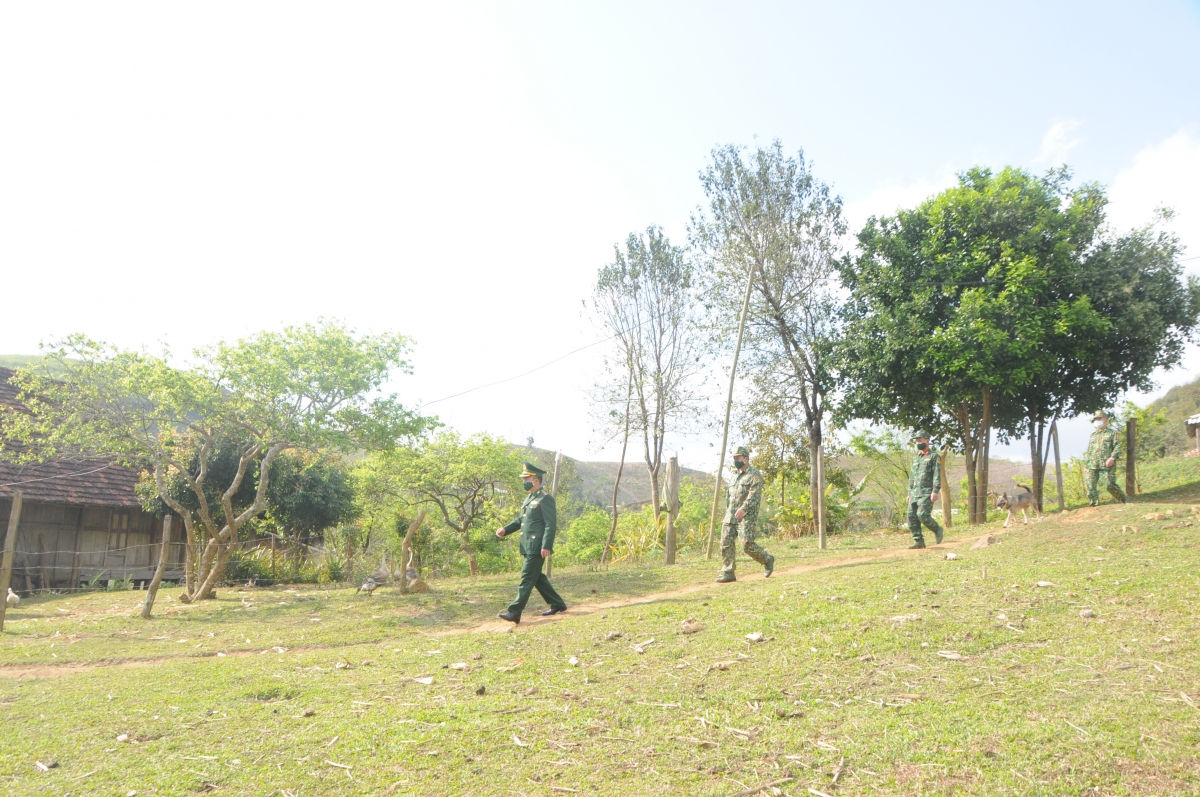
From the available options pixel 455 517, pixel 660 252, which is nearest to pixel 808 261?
pixel 660 252

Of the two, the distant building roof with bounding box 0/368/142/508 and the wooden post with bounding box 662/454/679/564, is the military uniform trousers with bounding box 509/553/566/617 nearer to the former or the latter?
the wooden post with bounding box 662/454/679/564

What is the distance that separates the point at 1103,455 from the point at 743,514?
377 inches

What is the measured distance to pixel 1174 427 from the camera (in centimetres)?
3359

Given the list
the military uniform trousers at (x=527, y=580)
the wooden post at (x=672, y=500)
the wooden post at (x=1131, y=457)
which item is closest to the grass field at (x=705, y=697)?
the military uniform trousers at (x=527, y=580)

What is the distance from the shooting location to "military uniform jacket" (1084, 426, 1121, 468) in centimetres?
1566

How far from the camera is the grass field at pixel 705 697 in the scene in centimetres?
436

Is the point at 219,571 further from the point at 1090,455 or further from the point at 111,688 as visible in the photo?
the point at 1090,455

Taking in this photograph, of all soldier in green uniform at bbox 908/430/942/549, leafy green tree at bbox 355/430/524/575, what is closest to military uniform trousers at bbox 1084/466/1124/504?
soldier in green uniform at bbox 908/430/942/549

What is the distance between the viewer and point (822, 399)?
23719 millimetres

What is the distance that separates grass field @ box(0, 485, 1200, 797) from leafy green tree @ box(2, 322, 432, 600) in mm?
4937

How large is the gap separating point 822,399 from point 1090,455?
8.47 meters

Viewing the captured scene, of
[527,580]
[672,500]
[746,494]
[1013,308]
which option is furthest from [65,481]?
[1013,308]

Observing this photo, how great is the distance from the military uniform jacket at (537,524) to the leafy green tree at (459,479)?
16.5 m

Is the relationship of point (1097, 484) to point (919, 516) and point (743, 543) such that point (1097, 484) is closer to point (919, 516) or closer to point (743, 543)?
point (919, 516)
